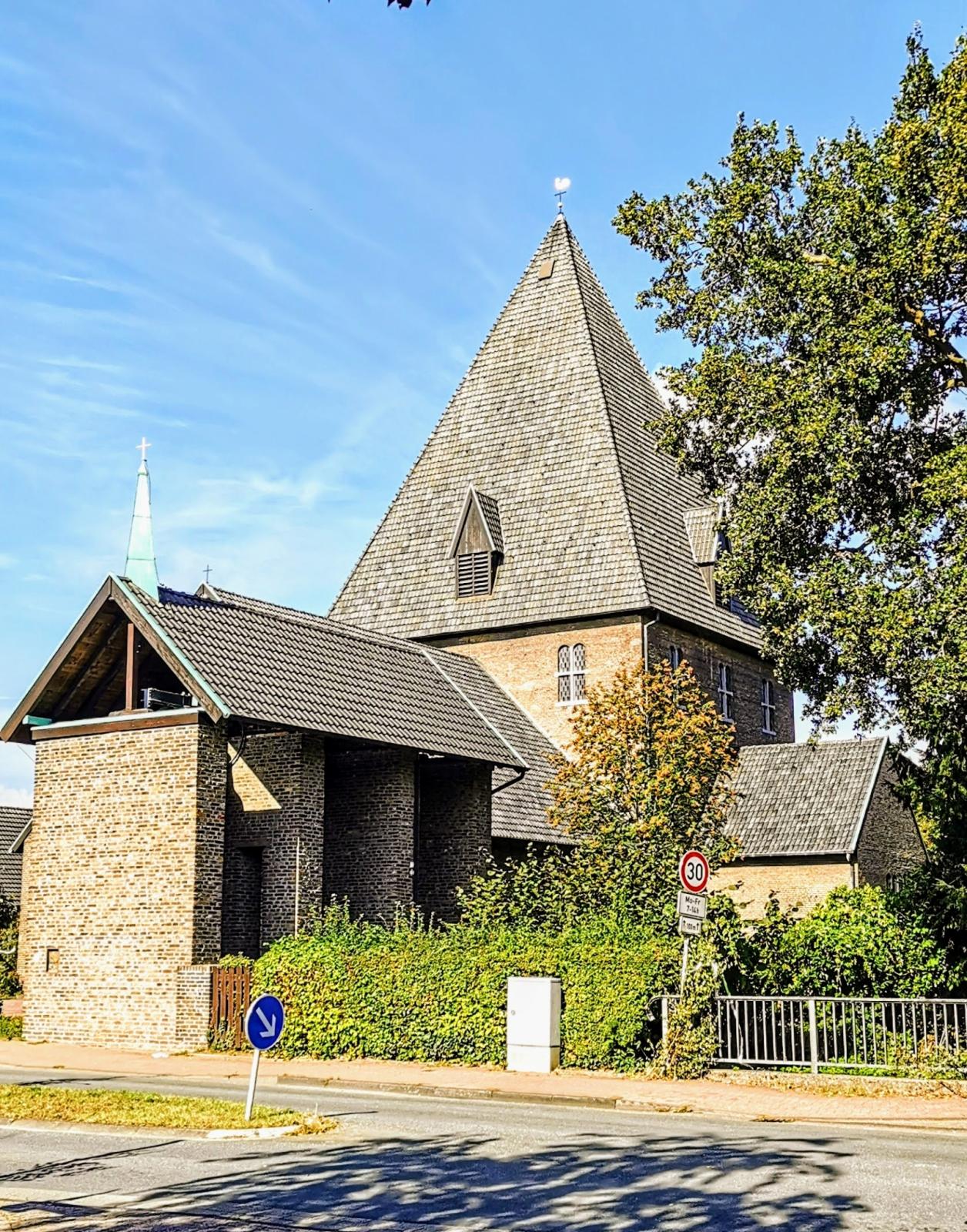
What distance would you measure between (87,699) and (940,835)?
15.6m

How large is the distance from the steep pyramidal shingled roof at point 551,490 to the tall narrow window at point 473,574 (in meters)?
0.36

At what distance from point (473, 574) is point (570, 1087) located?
22.3 metres

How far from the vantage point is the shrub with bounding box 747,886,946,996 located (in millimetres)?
21703

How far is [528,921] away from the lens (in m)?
22.9

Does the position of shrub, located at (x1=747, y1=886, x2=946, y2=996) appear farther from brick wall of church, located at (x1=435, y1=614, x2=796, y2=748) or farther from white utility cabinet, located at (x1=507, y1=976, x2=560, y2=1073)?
brick wall of church, located at (x1=435, y1=614, x2=796, y2=748)

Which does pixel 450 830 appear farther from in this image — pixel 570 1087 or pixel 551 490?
pixel 551 490

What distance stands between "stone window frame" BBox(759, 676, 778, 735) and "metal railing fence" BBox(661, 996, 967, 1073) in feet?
71.5

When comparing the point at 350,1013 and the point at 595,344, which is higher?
the point at 595,344

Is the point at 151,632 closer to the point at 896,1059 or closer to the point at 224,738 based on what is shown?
the point at 224,738

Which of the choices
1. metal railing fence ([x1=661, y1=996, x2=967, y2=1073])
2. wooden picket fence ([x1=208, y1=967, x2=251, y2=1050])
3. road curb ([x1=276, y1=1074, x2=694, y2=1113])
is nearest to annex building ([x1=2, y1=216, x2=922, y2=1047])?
wooden picket fence ([x1=208, y1=967, x2=251, y2=1050])

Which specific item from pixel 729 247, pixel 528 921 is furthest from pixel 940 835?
pixel 729 247

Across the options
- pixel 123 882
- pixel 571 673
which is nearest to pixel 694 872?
pixel 123 882

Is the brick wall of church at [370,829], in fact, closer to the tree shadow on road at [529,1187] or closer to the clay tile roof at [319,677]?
the clay tile roof at [319,677]

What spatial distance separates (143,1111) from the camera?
588 inches
